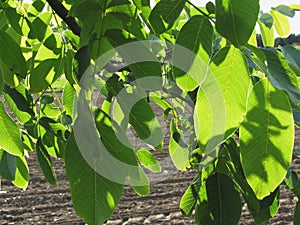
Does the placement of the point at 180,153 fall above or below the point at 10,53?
below

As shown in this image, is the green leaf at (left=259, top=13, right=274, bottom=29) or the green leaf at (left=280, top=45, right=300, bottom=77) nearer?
the green leaf at (left=280, top=45, right=300, bottom=77)

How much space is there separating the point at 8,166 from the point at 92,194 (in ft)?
1.45

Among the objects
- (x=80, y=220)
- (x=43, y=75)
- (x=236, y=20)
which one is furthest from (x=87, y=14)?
(x=80, y=220)

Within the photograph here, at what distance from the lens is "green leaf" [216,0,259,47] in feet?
1.59

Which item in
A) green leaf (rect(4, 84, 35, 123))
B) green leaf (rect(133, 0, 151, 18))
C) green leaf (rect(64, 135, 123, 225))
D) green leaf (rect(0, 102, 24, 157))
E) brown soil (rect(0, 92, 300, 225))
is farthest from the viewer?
brown soil (rect(0, 92, 300, 225))

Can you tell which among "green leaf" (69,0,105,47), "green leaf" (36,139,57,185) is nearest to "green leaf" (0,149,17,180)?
"green leaf" (36,139,57,185)

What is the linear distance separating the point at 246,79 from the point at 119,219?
9.83ft

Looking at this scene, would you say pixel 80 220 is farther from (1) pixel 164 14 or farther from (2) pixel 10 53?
(1) pixel 164 14

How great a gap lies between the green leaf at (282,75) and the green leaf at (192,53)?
0.06m

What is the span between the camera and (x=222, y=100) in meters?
0.55

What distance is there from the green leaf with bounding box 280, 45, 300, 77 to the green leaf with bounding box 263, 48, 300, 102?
0.05 feet

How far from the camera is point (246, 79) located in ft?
1.86

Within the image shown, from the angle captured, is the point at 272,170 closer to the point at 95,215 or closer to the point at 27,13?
the point at 95,215

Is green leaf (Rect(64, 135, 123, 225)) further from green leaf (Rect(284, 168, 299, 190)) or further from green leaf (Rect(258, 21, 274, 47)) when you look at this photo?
green leaf (Rect(258, 21, 274, 47))
